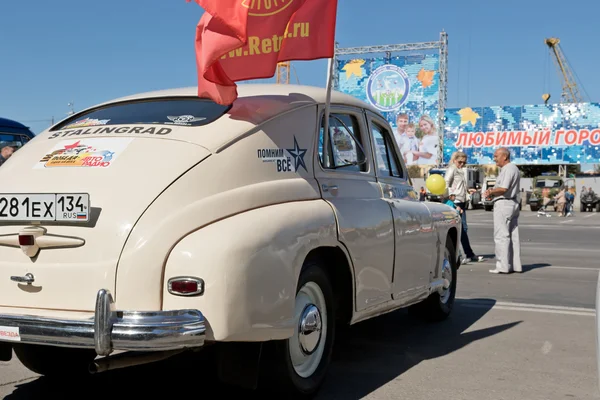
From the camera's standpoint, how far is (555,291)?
28.5 ft

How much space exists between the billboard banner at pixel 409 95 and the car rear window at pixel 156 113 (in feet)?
151

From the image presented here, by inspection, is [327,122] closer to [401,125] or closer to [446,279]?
[446,279]

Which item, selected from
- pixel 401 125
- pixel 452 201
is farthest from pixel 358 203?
pixel 401 125

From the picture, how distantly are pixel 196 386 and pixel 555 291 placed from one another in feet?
18.3

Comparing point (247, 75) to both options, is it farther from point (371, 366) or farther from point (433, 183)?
point (433, 183)

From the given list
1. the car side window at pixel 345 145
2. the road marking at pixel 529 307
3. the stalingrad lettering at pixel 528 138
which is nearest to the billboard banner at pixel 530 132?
the stalingrad lettering at pixel 528 138

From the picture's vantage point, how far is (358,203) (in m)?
4.77

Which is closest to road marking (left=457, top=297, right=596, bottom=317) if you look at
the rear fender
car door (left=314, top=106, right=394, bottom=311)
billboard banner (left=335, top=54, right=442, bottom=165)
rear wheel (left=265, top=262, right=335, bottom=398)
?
car door (left=314, top=106, right=394, bottom=311)

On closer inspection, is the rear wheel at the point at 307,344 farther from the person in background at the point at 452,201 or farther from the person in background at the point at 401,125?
the person in background at the point at 401,125

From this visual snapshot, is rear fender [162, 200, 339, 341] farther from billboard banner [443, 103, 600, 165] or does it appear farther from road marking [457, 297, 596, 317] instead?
billboard banner [443, 103, 600, 165]

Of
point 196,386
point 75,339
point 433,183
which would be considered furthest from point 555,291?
point 75,339

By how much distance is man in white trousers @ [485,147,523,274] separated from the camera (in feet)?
33.2

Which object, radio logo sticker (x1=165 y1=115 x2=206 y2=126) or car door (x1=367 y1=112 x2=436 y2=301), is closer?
radio logo sticker (x1=165 y1=115 x2=206 y2=126)

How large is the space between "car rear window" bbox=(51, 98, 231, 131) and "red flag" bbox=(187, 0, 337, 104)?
12 centimetres
